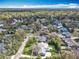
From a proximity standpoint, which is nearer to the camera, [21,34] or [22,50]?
[22,50]

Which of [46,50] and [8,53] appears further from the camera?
[46,50]

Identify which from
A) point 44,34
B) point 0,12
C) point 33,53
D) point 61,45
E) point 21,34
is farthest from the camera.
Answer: point 0,12

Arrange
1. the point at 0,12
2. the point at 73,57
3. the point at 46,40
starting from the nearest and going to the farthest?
the point at 73,57, the point at 46,40, the point at 0,12

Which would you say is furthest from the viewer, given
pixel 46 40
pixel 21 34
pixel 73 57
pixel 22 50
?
pixel 21 34

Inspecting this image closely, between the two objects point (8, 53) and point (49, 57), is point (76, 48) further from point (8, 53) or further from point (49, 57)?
point (8, 53)

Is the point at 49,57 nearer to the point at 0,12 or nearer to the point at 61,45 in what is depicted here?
the point at 61,45

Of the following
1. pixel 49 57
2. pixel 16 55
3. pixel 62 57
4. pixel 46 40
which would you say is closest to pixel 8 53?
pixel 16 55

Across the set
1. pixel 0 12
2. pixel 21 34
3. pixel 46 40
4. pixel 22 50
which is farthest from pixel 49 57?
pixel 0 12

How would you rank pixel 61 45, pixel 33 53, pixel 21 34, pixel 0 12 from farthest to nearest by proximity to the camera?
pixel 0 12 < pixel 21 34 < pixel 61 45 < pixel 33 53
